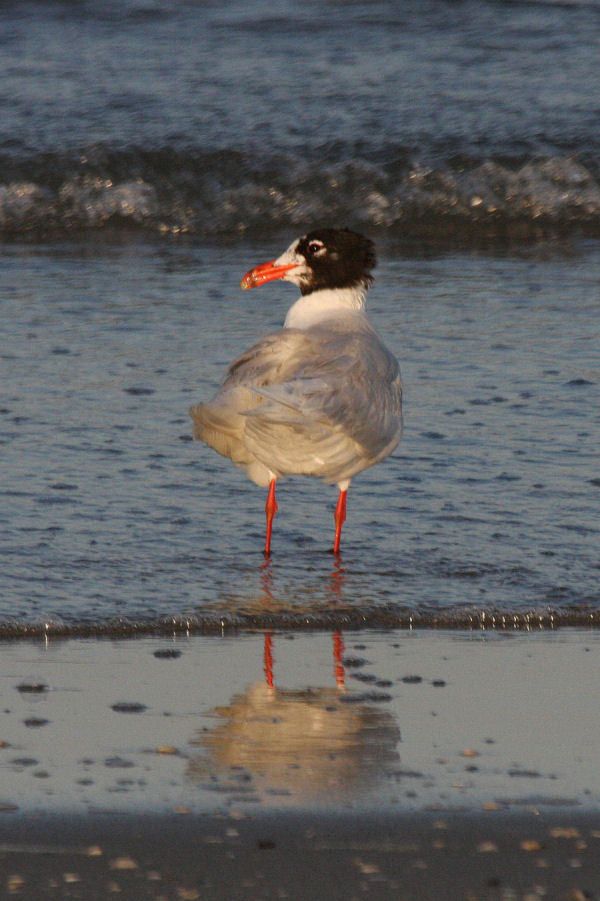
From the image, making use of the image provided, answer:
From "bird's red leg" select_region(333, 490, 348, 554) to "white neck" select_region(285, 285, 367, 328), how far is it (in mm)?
919

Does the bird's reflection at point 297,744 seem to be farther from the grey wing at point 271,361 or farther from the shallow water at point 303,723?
the grey wing at point 271,361

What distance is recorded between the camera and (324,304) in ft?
21.1

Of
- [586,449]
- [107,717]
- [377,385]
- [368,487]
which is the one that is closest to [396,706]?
[107,717]

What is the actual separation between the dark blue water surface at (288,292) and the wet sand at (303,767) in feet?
1.15

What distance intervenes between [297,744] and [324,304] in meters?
3.06

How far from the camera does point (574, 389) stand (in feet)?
24.1

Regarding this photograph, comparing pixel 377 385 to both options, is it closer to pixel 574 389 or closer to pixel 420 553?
pixel 420 553

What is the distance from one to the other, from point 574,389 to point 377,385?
6.72ft

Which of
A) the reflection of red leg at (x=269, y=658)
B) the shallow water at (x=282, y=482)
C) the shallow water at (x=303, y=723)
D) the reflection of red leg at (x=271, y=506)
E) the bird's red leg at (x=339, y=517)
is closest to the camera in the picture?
the shallow water at (x=303, y=723)

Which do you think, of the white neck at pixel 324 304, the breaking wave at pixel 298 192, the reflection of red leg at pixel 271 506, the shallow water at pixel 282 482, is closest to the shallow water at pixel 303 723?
the shallow water at pixel 282 482

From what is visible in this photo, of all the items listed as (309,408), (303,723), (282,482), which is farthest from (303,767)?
(282,482)

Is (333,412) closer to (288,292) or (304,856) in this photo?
(304,856)

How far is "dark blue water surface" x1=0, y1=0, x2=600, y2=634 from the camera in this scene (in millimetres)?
5227

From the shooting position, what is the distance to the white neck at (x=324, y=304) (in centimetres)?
639
